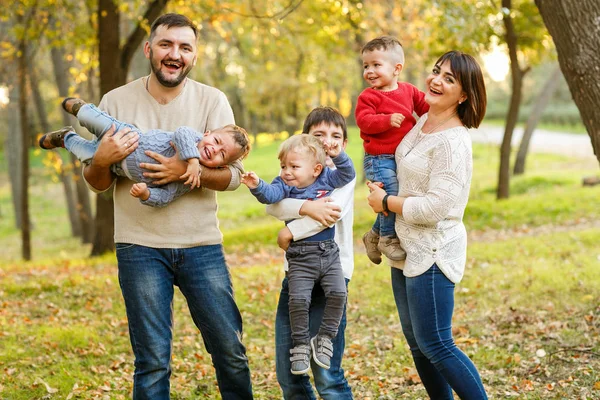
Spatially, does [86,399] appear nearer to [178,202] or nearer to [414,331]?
[178,202]

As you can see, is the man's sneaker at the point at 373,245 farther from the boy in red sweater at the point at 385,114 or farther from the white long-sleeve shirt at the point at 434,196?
the white long-sleeve shirt at the point at 434,196

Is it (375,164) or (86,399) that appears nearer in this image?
(375,164)

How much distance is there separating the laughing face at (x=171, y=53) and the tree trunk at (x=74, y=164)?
34.0 feet

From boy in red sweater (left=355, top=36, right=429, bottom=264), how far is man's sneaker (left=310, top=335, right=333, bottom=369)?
575 millimetres

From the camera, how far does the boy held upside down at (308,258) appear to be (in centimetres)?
343

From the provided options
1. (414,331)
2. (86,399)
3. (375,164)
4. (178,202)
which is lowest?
(86,399)

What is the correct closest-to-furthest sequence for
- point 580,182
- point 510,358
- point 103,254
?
point 510,358
point 103,254
point 580,182

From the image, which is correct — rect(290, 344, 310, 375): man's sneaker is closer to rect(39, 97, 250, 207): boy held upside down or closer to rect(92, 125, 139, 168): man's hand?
rect(39, 97, 250, 207): boy held upside down

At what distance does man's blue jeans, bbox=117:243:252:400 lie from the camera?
3.64m

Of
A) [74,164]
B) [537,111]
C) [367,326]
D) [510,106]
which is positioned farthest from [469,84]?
[537,111]

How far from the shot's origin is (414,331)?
3545 millimetres

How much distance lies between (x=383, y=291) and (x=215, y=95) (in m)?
4.53

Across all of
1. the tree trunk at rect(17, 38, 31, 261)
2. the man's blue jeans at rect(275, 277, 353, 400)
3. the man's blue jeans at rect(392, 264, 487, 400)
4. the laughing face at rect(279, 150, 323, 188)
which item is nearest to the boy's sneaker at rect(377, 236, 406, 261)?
the man's blue jeans at rect(392, 264, 487, 400)

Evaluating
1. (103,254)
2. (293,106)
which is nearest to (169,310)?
(103,254)
